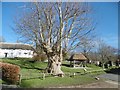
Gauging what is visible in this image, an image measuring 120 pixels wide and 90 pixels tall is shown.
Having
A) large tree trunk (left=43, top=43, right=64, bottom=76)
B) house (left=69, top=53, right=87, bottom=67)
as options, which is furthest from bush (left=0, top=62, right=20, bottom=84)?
house (left=69, top=53, right=87, bottom=67)

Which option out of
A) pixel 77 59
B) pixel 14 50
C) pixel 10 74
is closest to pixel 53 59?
pixel 10 74

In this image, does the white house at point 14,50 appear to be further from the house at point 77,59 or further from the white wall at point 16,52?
the house at point 77,59

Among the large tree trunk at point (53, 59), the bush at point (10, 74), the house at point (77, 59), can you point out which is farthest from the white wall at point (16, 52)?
the bush at point (10, 74)

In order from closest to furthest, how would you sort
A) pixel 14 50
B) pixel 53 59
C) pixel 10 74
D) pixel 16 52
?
pixel 10 74, pixel 53 59, pixel 14 50, pixel 16 52

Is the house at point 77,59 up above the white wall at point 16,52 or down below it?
below

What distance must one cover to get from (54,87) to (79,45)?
501 inches

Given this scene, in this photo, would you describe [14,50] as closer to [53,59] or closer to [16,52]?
[16,52]

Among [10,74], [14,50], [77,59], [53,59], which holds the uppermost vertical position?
[14,50]

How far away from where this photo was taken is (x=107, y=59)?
251 ft

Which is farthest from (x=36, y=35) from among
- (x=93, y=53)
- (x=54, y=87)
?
(x=93, y=53)

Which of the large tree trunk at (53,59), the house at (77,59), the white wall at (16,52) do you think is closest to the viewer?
the large tree trunk at (53,59)

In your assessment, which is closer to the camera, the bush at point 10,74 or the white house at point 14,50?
the bush at point 10,74

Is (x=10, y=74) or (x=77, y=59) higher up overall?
(x=77, y=59)

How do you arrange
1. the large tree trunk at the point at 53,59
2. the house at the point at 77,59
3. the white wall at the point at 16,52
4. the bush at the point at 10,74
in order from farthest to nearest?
the white wall at the point at 16,52 < the house at the point at 77,59 < the large tree trunk at the point at 53,59 < the bush at the point at 10,74
